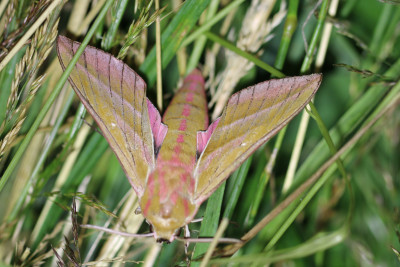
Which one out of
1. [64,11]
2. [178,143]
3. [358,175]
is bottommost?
[358,175]

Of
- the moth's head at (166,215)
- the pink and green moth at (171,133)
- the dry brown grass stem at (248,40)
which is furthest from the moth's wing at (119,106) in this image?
the dry brown grass stem at (248,40)

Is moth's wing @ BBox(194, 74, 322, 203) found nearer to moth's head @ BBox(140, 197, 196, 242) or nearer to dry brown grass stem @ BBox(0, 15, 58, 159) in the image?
moth's head @ BBox(140, 197, 196, 242)

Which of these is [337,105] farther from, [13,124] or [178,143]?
[13,124]

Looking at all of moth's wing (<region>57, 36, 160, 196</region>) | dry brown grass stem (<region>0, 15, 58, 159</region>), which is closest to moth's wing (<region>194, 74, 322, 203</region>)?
moth's wing (<region>57, 36, 160, 196</region>)

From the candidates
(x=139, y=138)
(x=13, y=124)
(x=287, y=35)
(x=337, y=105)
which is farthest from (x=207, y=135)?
(x=337, y=105)

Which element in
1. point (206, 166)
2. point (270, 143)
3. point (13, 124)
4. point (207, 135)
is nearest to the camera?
point (13, 124)

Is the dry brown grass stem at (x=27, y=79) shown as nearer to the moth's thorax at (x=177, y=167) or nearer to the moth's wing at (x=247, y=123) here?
the moth's thorax at (x=177, y=167)
